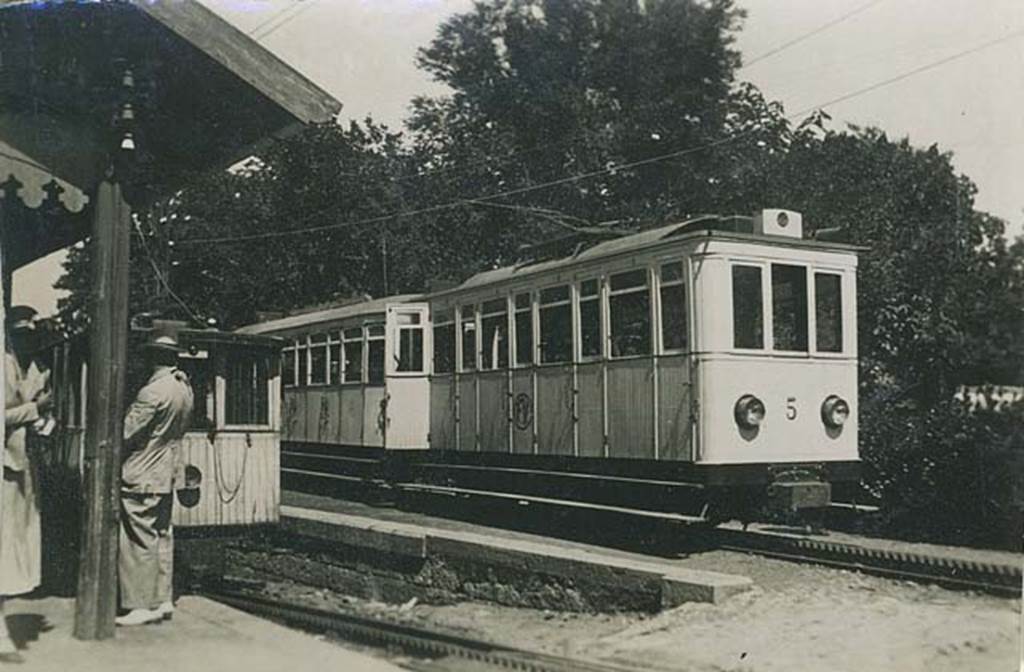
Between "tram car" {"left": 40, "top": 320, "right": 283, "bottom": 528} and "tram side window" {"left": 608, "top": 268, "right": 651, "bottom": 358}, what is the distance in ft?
7.79

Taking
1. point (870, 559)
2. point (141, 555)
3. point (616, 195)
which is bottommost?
point (870, 559)

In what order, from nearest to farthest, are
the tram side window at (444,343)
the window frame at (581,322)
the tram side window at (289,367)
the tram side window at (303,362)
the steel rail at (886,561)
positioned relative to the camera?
the steel rail at (886,561) < the window frame at (581,322) < the tram side window at (444,343) < the tram side window at (303,362) < the tram side window at (289,367)

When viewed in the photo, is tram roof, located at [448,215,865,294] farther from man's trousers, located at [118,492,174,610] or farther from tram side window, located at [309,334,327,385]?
tram side window, located at [309,334,327,385]

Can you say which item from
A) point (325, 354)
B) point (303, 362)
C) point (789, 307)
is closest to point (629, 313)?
point (789, 307)

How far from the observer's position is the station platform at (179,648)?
13.6 ft

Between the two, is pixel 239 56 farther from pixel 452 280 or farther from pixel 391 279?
pixel 391 279

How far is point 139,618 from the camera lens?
4.79 m

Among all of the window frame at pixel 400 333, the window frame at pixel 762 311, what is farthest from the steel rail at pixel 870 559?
the window frame at pixel 400 333

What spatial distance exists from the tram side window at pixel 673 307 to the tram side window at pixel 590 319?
2.24 ft

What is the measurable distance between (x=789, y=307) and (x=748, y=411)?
881 mm

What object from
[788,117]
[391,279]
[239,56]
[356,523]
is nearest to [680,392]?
[788,117]

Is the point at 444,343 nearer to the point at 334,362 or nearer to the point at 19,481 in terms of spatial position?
the point at 334,362

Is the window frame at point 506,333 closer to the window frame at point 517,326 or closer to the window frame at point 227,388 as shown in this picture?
the window frame at point 517,326

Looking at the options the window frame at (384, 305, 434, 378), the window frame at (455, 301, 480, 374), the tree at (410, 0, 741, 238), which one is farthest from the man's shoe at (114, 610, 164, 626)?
the window frame at (384, 305, 434, 378)
